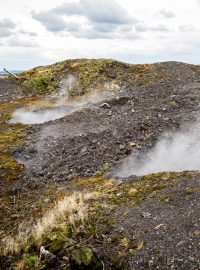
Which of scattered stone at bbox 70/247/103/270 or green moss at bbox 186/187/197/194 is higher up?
green moss at bbox 186/187/197/194

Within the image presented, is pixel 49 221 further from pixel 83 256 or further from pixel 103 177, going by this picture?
pixel 103 177

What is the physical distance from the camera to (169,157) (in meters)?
17.4

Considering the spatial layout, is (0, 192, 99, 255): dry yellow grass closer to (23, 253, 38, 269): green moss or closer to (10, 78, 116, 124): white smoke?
(23, 253, 38, 269): green moss

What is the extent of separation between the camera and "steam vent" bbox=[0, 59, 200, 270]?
392 inches

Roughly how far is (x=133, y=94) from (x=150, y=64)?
446 inches

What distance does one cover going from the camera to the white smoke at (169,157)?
646 inches

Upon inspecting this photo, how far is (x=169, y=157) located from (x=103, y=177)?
3476mm

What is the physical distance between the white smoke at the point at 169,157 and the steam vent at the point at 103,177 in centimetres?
5

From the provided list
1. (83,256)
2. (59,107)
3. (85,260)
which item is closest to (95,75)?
(59,107)

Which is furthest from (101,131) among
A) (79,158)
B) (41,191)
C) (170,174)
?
(170,174)

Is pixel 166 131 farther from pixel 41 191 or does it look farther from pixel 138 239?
pixel 138 239

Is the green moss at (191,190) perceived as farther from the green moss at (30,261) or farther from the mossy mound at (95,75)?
the mossy mound at (95,75)

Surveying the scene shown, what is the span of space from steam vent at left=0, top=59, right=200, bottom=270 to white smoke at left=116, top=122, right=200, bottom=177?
0.05 m

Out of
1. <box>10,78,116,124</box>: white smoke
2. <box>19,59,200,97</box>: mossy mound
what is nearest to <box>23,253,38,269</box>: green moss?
<box>10,78,116,124</box>: white smoke
